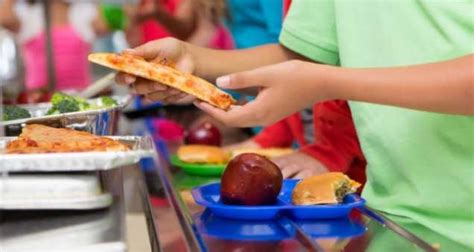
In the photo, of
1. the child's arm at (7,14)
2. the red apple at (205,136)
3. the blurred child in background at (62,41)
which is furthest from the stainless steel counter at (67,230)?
the blurred child in background at (62,41)

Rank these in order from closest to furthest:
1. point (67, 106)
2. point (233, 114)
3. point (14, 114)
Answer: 1. point (233, 114)
2. point (14, 114)
3. point (67, 106)

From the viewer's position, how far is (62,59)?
4.11 m

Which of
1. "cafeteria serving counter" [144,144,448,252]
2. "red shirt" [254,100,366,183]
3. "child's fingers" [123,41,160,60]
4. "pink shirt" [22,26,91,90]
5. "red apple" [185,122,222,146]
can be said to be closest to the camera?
"cafeteria serving counter" [144,144,448,252]

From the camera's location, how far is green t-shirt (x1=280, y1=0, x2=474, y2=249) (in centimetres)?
105

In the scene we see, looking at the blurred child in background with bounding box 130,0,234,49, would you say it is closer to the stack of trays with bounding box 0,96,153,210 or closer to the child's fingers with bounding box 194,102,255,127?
the child's fingers with bounding box 194,102,255,127

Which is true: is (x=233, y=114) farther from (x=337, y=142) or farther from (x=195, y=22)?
(x=195, y=22)

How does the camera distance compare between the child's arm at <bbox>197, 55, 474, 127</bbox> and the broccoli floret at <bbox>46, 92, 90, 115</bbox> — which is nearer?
the child's arm at <bbox>197, 55, 474, 127</bbox>

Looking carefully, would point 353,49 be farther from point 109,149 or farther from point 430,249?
point 109,149

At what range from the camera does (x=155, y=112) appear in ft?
7.82

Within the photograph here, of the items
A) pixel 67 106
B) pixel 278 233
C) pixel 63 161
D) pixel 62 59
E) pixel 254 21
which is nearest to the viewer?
pixel 63 161

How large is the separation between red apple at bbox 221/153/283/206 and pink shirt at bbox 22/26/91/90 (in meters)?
2.81

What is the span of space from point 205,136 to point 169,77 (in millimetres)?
662

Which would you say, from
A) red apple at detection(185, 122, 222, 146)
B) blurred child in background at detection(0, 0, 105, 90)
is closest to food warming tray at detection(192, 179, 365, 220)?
red apple at detection(185, 122, 222, 146)

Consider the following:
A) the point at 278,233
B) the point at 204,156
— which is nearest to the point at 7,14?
the point at 204,156
